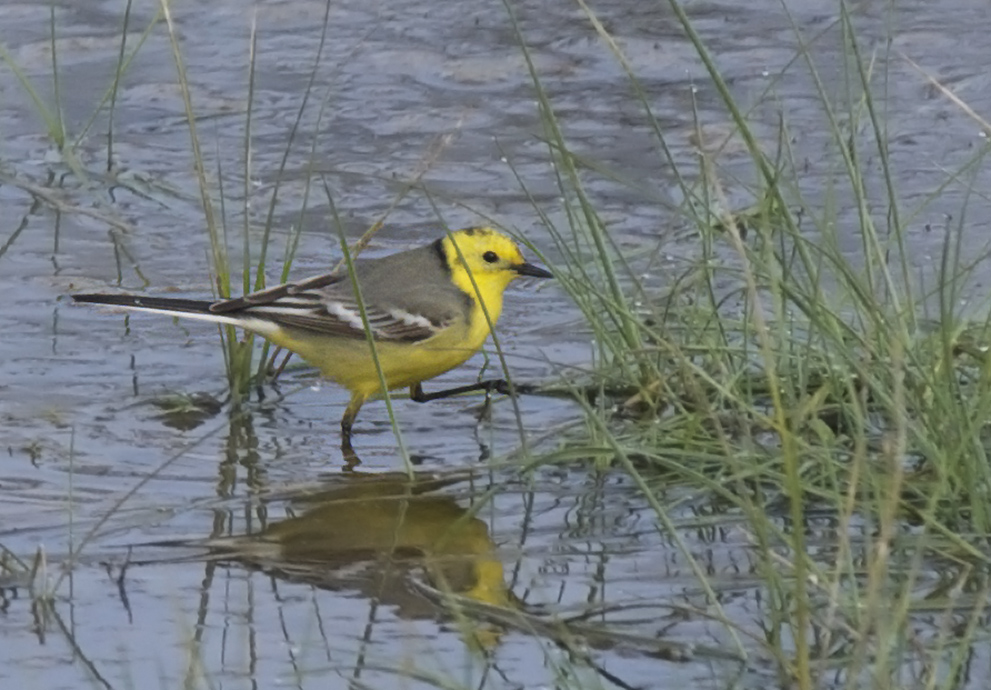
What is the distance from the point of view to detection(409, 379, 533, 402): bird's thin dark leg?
595cm

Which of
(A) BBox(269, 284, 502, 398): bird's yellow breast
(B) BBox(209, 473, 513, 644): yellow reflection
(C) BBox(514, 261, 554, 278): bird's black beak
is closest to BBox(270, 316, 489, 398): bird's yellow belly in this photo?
(A) BBox(269, 284, 502, 398): bird's yellow breast

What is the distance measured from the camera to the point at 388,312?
635cm

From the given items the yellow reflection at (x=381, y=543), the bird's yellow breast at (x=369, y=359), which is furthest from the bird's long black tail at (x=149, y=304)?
the yellow reflection at (x=381, y=543)

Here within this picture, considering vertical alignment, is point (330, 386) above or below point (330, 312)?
below

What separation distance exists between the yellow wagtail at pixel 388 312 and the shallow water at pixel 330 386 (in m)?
0.16

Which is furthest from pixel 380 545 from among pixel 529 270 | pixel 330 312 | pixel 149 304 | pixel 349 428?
pixel 529 270

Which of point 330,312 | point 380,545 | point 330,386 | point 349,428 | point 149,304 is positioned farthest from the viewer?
point 330,386

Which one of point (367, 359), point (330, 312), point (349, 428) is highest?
point (330, 312)

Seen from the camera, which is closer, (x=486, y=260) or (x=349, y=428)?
(x=349, y=428)

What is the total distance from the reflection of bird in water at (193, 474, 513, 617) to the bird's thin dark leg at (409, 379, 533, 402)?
59 centimetres

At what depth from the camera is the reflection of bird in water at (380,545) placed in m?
4.55

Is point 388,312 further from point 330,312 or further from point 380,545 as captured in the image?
point 380,545

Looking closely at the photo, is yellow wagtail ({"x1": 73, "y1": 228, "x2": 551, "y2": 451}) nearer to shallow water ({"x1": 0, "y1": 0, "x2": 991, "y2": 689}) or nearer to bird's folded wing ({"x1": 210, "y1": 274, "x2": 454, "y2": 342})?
bird's folded wing ({"x1": 210, "y1": 274, "x2": 454, "y2": 342})

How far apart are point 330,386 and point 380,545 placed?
1.65m
